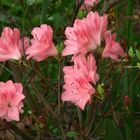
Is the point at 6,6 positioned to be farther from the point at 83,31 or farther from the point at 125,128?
the point at 83,31

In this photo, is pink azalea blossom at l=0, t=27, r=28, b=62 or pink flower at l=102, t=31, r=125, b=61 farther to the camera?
pink azalea blossom at l=0, t=27, r=28, b=62

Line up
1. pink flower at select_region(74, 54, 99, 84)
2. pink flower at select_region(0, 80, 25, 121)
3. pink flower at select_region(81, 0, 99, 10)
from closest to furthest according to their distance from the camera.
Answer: pink flower at select_region(74, 54, 99, 84) → pink flower at select_region(0, 80, 25, 121) → pink flower at select_region(81, 0, 99, 10)

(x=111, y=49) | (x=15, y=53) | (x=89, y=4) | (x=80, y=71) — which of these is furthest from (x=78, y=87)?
(x=89, y=4)

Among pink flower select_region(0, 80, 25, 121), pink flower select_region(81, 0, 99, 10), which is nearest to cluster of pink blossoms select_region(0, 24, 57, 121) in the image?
pink flower select_region(0, 80, 25, 121)

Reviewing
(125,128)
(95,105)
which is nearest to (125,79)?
(125,128)

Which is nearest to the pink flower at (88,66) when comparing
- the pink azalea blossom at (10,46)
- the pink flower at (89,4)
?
the pink azalea blossom at (10,46)

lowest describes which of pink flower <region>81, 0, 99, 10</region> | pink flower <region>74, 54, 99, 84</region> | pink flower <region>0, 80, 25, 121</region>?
pink flower <region>0, 80, 25, 121</region>

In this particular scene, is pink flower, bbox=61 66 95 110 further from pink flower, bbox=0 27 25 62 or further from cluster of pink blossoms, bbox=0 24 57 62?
pink flower, bbox=0 27 25 62

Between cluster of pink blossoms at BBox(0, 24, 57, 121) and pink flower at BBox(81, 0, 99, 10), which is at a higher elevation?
pink flower at BBox(81, 0, 99, 10)
